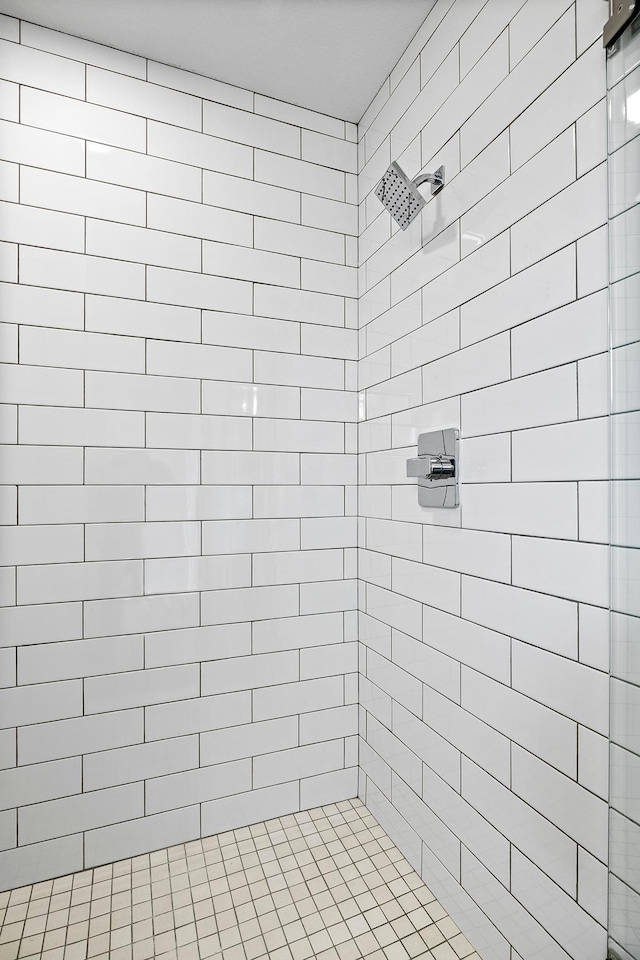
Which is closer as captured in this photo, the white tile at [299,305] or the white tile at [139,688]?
the white tile at [139,688]

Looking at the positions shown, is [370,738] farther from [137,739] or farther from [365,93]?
[365,93]

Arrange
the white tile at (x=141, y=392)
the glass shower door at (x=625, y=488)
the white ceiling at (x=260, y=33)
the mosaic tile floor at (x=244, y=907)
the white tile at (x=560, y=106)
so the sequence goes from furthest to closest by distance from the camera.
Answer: the white tile at (x=141, y=392) < the white ceiling at (x=260, y=33) < the mosaic tile floor at (x=244, y=907) < the white tile at (x=560, y=106) < the glass shower door at (x=625, y=488)

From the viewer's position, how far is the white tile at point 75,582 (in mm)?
1315

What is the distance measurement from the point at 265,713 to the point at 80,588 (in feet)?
2.15

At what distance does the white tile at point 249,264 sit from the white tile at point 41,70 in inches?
19.6

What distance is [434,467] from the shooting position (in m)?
1.16

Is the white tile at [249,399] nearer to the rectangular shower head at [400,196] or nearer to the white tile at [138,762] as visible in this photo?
the rectangular shower head at [400,196]

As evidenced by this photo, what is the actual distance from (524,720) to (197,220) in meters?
1.51

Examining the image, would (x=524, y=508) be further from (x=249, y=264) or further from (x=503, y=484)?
(x=249, y=264)

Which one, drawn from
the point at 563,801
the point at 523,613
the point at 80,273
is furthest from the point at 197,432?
the point at 563,801

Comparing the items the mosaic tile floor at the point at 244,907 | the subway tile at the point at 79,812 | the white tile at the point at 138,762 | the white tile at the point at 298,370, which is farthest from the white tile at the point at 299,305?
the mosaic tile floor at the point at 244,907

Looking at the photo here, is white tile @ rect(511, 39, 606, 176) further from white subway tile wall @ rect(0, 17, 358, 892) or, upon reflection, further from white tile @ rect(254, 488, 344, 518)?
white tile @ rect(254, 488, 344, 518)

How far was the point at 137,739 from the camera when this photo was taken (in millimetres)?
1405

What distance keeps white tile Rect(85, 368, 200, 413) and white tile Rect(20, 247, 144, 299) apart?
233 millimetres
